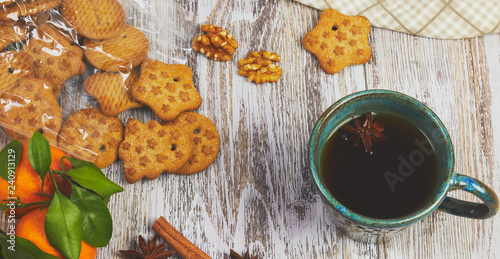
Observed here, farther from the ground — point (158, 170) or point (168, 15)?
point (168, 15)

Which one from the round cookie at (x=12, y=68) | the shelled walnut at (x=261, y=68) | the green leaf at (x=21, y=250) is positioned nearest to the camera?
the green leaf at (x=21, y=250)

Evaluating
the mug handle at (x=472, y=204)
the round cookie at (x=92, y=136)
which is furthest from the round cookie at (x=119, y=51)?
the mug handle at (x=472, y=204)

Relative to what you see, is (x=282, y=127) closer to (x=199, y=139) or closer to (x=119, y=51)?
(x=199, y=139)

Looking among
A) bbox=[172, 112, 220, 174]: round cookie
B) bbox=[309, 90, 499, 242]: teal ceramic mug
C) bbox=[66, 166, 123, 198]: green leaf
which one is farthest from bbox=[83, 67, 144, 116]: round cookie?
bbox=[309, 90, 499, 242]: teal ceramic mug

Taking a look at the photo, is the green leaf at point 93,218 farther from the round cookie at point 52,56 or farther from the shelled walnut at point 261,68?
the shelled walnut at point 261,68

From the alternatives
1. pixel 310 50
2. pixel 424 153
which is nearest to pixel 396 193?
pixel 424 153

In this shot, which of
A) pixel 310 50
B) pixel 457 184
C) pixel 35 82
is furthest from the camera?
pixel 310 50

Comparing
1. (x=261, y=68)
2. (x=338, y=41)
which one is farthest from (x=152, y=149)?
(x=338, y=41)

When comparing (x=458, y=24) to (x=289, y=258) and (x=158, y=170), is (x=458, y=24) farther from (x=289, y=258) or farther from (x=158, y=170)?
(x=158, y=170)
